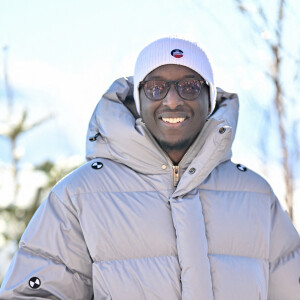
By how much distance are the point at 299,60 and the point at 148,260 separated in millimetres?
1754

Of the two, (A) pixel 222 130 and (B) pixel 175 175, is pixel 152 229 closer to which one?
(B) pixel 175 175

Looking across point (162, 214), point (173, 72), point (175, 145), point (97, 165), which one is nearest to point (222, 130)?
point (175, 145)

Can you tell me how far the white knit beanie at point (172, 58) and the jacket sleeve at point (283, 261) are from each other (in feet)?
2.23

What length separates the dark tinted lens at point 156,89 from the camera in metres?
2.56

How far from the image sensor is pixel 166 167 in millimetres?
2611

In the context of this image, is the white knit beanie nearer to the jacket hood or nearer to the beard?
the jacket hood

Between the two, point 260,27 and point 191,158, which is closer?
point 191,158

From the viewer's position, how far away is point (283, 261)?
107 inches

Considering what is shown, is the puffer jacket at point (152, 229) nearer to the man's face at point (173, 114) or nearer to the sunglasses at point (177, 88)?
the man's face at point (173, 114)

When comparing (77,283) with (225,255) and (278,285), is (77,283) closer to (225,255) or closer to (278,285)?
(225,255)

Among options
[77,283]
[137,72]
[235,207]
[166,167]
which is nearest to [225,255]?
[235,207]

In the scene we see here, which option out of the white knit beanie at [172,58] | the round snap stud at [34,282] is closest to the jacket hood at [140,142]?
the white knit beanie at [172,58]

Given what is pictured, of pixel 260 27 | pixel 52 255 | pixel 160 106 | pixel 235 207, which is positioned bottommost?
pixel 52 255

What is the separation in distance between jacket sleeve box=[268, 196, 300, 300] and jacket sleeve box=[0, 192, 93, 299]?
84cm
